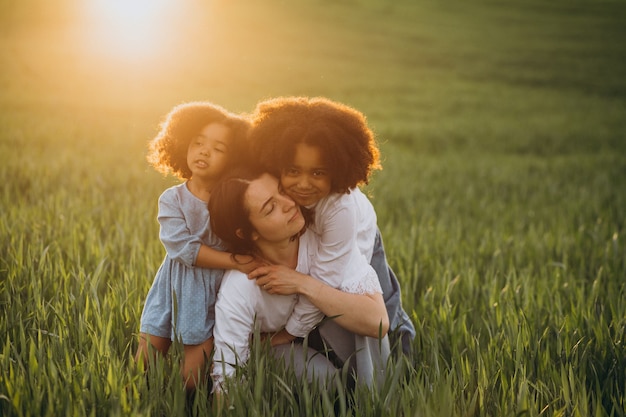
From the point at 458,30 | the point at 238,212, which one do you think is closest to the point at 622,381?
the point at 238,212

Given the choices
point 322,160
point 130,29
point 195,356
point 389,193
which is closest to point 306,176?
point 322,160

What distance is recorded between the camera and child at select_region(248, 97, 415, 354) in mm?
2434

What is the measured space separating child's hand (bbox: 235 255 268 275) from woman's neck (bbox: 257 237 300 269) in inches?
1.9

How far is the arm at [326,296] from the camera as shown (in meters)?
2.40

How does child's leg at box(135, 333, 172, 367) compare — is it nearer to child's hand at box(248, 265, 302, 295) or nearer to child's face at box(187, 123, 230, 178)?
child's hand at box(248, 265, 302, 295)

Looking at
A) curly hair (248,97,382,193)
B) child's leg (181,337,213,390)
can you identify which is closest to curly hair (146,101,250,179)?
curly hair (248,97,382,193)

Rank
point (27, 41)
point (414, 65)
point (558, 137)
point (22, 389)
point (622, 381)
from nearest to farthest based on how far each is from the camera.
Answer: point (22, 389)
point (622, 381)
point (558, 137)
point (27, 41)
point (414, 65)

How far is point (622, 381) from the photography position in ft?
8.61

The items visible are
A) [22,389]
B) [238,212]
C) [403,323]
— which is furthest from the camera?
[403,323]

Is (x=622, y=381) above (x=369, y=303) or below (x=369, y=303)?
below

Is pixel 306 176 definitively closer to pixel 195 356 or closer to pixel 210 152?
pixel 210 152

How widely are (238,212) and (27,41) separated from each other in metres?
16.6

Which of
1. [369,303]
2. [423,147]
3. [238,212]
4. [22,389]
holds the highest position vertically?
[238,212]

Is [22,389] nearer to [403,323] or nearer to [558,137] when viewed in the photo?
[403,323]
